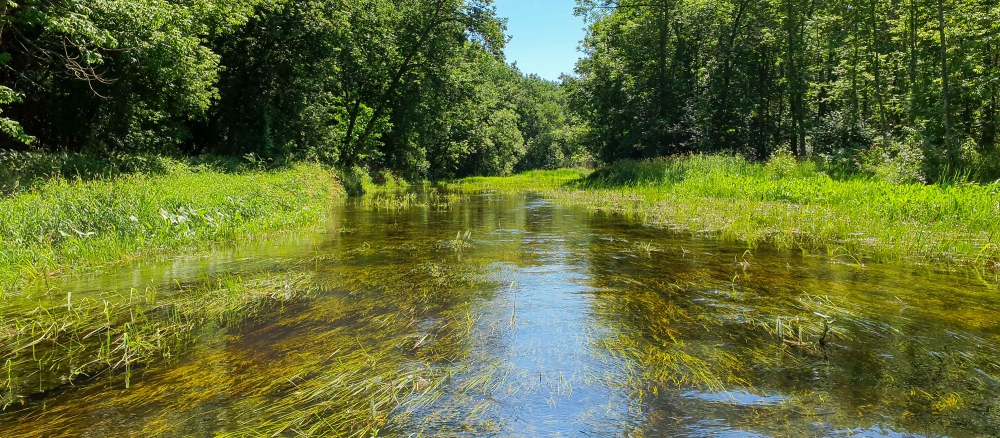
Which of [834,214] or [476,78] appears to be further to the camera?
[476,78]

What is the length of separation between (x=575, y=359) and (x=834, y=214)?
8.83 metres

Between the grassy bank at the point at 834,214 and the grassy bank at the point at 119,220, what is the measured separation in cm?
915

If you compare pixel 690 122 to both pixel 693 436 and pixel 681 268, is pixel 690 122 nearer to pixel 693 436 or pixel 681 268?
pixel 681 268

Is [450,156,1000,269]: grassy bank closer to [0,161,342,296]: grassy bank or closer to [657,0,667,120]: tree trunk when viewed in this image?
[0,161,342,296]: grassy bank

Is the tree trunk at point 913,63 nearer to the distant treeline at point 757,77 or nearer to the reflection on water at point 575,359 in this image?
the distant treeline at point 757,77

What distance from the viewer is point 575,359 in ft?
12.7

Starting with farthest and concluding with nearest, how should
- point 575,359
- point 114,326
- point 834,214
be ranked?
1. point 834,214
2. point 114,326
3. point 575,359

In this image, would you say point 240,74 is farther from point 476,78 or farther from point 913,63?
point 913,63

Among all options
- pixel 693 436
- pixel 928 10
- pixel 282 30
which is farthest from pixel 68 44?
pixel 928 10

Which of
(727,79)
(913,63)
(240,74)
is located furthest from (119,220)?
(727,79)

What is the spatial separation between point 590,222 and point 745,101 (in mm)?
20985

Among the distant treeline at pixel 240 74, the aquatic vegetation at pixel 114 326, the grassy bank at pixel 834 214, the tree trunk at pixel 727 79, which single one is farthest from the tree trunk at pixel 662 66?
the aquatic vegetation at pixel 114 326

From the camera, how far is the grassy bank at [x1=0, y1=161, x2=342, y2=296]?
6703mm

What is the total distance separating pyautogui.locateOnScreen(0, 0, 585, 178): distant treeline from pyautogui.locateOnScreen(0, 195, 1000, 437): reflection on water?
37.2ft
